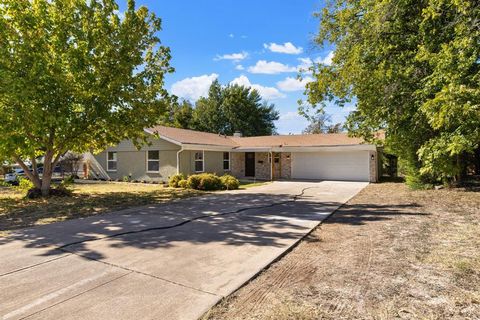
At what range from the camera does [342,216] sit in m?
8.48

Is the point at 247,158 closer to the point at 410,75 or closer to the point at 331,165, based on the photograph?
the point at 331,165

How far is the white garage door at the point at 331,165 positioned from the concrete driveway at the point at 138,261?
1250cm

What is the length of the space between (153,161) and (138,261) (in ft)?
50.5

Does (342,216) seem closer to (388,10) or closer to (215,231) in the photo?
(215,231)

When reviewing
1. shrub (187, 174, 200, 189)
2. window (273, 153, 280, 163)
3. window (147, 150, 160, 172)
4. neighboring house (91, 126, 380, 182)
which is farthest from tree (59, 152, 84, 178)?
window (273, 153, 280, 163)

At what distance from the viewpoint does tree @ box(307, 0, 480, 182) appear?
8.05 metres

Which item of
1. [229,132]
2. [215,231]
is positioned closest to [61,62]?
[215,231]

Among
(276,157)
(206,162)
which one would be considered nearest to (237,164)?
(276,157)

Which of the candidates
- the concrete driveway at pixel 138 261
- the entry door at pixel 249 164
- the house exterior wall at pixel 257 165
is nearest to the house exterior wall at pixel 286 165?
the house exterior wall at pixel 257 165

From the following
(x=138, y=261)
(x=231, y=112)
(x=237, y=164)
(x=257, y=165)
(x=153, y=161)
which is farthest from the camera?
(x=231, y=112)

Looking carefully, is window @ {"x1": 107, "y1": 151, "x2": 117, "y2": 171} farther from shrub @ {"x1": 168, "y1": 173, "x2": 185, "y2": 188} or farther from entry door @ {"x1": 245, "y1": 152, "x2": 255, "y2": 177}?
entry door @ {"x1": 245, "y1": 152, "x2": 255, "y2": 177}

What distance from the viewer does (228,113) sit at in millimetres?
40188

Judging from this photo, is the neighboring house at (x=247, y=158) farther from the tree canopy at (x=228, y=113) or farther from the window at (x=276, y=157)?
the tree canopy at (x=228, y=113)

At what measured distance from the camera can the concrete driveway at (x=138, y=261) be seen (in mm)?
3357
